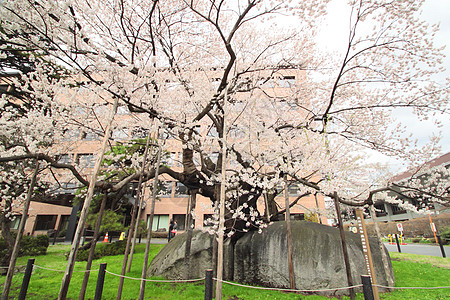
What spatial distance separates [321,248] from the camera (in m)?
6.50

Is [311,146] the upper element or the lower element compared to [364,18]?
lower

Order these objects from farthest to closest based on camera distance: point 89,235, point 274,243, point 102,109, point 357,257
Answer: point 89,235, point 102,109, point 274,243, point 357,257

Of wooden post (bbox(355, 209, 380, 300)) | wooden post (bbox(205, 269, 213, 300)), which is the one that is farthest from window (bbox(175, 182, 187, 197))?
wooden post (bbox(205, 269, 213, 300))

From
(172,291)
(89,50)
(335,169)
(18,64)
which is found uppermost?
(18,64)

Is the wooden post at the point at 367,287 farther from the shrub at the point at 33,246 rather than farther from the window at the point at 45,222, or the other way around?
the window at the point at 45,222

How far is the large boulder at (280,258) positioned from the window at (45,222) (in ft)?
85.2

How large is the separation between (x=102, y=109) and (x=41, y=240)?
938cm

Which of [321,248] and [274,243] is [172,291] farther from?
[321,248]

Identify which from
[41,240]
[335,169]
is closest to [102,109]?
[41,240]

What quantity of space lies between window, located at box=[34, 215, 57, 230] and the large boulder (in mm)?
25967

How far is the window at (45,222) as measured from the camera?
79.8 feet

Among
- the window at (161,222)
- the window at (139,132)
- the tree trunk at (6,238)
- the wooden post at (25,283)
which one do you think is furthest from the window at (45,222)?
the wooden post at (25,283)

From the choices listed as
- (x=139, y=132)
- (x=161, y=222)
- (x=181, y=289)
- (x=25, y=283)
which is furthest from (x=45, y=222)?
(x=181, y=289)

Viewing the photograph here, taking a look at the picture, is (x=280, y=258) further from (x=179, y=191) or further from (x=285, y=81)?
(x=179, y=191)
